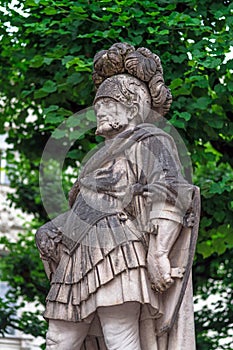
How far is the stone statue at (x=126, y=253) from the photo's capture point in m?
6.40

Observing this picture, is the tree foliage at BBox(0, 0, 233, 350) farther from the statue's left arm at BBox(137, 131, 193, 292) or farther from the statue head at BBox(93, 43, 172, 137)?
the statue's left arm at BBox(137, 131, 193, 292)

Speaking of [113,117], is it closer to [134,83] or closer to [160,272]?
[134,83]

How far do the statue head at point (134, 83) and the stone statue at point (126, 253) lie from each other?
0.20 metres

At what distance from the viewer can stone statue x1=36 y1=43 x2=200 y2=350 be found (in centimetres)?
640

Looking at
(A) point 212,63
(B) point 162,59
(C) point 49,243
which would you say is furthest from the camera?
(B) point 162,59

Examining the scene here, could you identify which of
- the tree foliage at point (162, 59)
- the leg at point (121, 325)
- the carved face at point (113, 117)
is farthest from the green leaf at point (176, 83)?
the leg at point (121, 325)

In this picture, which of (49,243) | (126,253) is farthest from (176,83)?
(126,253)

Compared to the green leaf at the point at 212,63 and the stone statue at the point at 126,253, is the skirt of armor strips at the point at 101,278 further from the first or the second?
the green leaf at the point at 212,63

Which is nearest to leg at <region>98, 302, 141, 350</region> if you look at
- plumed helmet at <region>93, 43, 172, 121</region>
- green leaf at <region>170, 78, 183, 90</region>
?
plumed helmet at <region>93, 43, 172, 121</region>

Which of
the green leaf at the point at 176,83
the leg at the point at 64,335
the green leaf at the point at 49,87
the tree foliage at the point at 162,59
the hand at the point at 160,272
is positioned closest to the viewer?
the hand at the point at 160,272

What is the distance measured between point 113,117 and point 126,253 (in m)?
1.11

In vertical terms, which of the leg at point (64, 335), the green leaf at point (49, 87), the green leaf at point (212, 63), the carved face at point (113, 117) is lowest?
the leg at point (64, 335)

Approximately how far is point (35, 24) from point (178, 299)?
5.77m

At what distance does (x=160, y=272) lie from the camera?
636 centimetres
